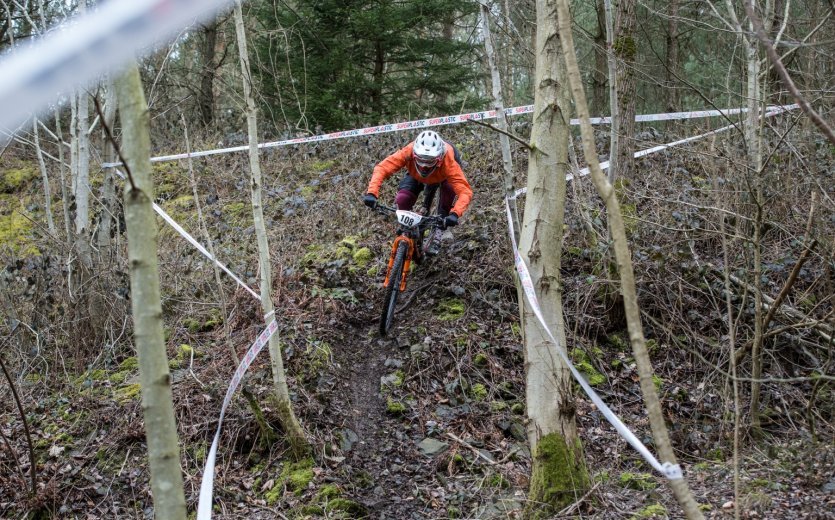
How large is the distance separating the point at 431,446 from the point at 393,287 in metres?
1.84

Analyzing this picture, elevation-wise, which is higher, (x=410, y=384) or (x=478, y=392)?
(x=410, y=384)

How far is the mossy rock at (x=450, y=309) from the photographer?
22.4 ft

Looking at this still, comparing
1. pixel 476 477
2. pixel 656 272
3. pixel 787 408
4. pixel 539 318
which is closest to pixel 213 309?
pixel 476 477

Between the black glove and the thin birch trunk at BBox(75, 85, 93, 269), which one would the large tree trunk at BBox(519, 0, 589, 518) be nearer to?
the black glove

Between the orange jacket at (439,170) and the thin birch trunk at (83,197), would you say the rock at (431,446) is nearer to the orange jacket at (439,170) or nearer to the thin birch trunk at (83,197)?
the orange jacket at (439,170)

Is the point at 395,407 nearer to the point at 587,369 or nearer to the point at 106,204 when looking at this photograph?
the point at 587,369

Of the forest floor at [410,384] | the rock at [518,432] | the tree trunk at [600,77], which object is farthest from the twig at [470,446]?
the tree trunk at [600,77]

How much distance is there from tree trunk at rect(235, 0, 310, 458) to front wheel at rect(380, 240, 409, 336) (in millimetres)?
1966

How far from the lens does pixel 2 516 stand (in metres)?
4.23

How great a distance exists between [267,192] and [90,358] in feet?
14.1

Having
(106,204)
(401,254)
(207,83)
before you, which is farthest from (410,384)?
(207,83)

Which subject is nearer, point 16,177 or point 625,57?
point 625,57

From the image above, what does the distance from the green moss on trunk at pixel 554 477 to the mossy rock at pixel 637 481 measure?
0.73 m

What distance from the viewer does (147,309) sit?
72.6 inches
